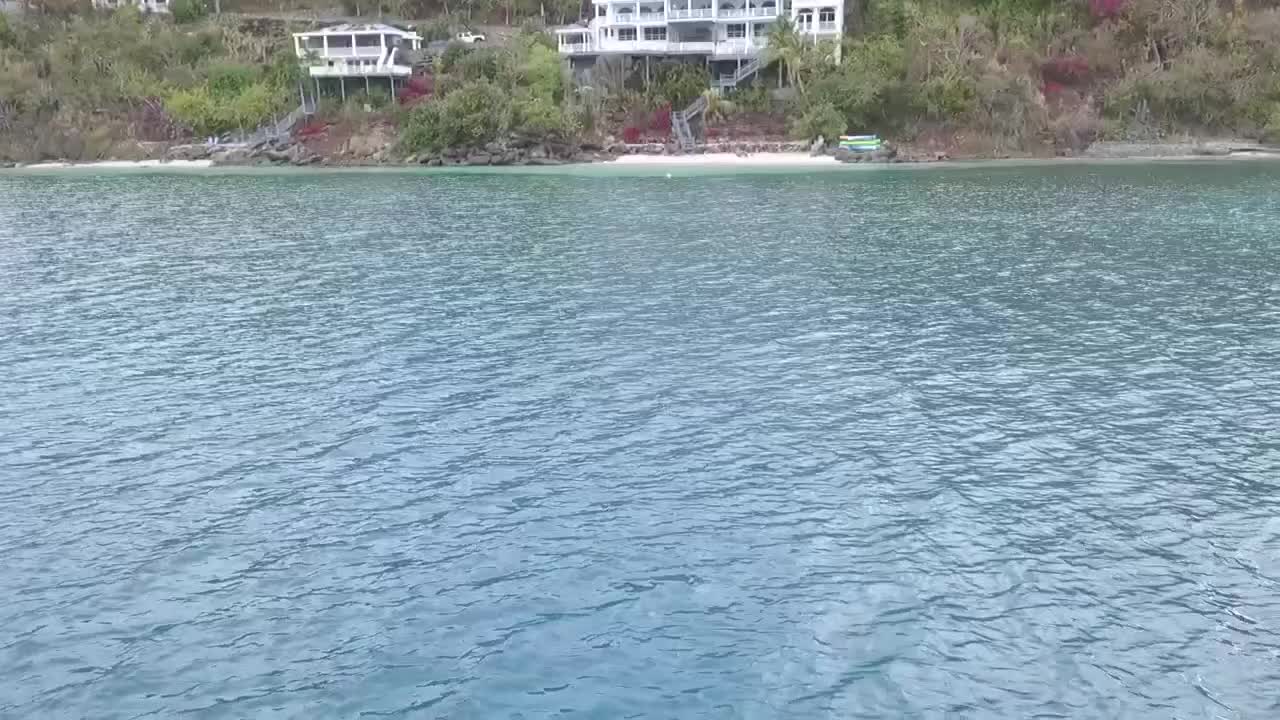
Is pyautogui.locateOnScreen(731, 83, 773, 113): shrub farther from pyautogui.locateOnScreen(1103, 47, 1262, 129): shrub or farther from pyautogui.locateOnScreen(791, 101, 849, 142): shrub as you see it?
pyautogui.locateOnScreen(1103, 47, 1262, 129): shrub

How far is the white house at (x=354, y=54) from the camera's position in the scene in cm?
8181

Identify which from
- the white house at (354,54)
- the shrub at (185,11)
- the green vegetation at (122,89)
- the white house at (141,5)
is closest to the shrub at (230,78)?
the green vegetation at (122,89)

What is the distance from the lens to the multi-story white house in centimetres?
7981

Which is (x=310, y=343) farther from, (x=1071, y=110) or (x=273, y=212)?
(x=1071, y=110)

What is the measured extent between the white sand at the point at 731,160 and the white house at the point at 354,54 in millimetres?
23031

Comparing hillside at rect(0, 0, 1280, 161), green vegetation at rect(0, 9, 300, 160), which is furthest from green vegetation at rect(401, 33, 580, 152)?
green vegetation at rect(0, 9, 300, 160)

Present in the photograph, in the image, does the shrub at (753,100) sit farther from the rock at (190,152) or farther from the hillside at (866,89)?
the rock at (190,152)

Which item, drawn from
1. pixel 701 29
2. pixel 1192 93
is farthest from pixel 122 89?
pixel 1192 93

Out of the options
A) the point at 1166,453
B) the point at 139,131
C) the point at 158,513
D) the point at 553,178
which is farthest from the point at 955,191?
the point at 139,131

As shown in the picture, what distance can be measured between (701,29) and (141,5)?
181 feet

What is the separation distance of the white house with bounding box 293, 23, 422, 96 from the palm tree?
29.4m

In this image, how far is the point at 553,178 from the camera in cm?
6512

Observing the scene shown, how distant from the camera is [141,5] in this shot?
97000 mm

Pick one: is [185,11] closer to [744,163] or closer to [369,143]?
[369,143]
